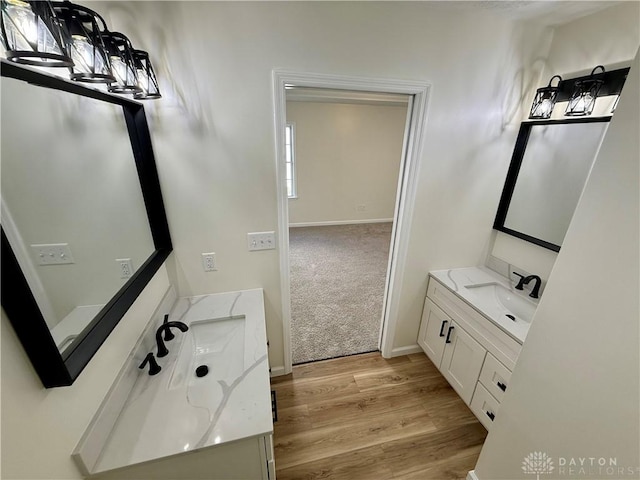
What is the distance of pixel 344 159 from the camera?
523 cm

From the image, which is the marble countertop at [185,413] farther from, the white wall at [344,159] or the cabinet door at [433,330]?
the white wall at [344,159]

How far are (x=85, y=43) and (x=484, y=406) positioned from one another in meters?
2.64

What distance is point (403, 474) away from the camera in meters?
1.49

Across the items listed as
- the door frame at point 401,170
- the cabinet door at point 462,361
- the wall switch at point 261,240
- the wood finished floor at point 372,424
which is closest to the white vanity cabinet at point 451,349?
the cabinet door at point 462,361

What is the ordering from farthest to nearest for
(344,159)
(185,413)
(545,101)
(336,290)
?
1. (344,159)
2. (336,290)
3. (545,101)
4. (185,413)

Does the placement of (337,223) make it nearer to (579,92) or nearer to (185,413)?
(579,92)

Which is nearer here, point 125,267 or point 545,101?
point 125,267

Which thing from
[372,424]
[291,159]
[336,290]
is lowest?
[372,424]

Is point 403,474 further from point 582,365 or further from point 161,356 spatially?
point 161,356

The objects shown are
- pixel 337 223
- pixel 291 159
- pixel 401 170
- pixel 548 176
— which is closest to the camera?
pixel 548 176

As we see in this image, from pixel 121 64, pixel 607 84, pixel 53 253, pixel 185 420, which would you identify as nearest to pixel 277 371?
pixel 185 420

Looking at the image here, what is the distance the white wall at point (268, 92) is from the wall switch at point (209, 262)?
0.03m

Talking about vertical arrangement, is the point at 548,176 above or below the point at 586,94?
below

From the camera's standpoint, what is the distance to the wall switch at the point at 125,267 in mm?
→ 1127
